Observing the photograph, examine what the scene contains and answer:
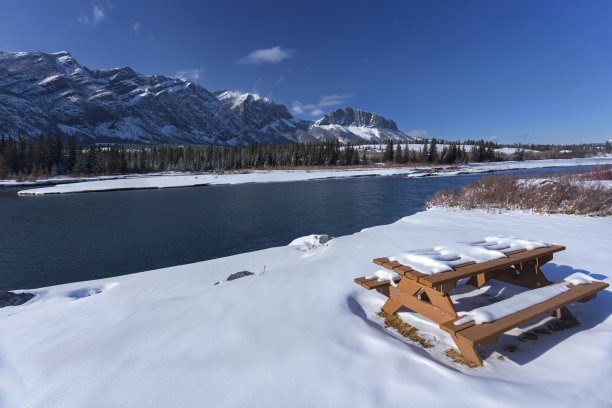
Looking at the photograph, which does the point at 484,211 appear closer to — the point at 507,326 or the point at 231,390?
the point at 507,326

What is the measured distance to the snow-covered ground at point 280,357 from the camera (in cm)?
344

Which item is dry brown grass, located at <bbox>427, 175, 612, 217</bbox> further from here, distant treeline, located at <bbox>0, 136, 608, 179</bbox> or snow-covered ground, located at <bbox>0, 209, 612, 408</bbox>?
distant treeline, located at <bbox>0, 136, 608, 179</bbox>

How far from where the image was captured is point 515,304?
446 cm

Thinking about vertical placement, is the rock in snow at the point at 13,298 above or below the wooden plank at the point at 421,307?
below

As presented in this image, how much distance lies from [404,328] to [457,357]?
877mm

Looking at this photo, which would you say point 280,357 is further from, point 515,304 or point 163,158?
point 163,158

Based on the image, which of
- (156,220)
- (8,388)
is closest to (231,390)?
(8,388)

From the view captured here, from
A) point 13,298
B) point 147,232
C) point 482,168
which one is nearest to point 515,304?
point 13,298

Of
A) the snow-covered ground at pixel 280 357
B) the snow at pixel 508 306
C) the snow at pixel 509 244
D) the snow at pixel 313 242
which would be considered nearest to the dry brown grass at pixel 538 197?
the snow at pixel 313 242

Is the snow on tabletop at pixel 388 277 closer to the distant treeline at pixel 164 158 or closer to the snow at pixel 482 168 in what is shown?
the snow at pixel 482 168

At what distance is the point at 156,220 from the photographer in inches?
1022

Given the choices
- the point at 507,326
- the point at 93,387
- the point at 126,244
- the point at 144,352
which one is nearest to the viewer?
the point at 93,387

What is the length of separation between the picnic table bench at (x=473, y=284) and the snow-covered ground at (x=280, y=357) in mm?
331

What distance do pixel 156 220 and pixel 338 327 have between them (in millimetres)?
24592
